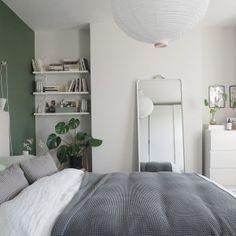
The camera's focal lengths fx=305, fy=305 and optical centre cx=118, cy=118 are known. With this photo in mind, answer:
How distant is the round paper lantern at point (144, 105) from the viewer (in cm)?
442

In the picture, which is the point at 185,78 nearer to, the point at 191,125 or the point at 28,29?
the point at 191,125

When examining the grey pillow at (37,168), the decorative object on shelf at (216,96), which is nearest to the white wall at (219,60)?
the decorative object on shelf at (216,96)

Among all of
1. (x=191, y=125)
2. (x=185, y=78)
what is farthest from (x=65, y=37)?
(x=191, y=125)

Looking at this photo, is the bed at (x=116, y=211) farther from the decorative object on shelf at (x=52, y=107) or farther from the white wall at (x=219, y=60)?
the white wall at (x=219, y=60)

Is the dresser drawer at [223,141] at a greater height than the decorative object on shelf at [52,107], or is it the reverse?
the decorative object on shelf at [52,107]

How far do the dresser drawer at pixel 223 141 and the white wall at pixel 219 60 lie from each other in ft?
1.58

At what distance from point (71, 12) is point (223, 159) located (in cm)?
284

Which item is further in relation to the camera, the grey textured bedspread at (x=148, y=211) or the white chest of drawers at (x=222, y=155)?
the white chest of drawers at (x=222, y=155)

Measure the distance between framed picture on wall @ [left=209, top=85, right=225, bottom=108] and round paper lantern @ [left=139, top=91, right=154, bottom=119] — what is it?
0.97 m

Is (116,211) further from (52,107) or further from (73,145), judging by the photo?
(52,107)

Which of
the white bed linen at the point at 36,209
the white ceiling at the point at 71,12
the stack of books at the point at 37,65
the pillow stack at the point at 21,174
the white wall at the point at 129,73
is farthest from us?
the stack of books at the point at 37,65

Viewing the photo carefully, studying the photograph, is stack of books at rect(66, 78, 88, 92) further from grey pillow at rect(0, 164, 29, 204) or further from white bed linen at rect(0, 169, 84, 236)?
white bed linen at rect(0, 169, 84, 236)

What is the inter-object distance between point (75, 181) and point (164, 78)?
8.19 ft

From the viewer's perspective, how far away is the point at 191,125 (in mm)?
4422
